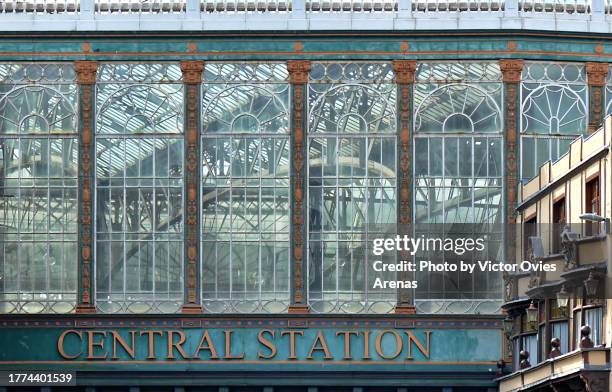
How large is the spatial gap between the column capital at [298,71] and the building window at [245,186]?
0.24m

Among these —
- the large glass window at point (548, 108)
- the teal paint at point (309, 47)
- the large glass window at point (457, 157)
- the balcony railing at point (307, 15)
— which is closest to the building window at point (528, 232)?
the large glass window at point (457, 157)

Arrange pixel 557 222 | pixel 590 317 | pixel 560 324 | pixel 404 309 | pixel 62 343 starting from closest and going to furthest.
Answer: pixel 590 317 < pixel 560 324 < pixel 557 222 < pixel 62 343 < pixel 404 309

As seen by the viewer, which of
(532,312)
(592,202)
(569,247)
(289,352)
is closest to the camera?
(569,247)

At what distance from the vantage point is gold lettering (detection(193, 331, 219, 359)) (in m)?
69.9

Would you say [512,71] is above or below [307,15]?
below

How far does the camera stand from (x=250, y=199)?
7106 cm

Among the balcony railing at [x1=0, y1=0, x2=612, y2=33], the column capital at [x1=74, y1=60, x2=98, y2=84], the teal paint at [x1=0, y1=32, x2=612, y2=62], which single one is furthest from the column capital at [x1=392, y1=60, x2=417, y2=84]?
the column capital at [x1=74, y1=60, x2=98, y2=84]

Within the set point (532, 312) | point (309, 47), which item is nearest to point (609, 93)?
point (532, 312)

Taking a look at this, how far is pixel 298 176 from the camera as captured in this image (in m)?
71.1

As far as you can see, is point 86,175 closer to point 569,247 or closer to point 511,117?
point 511,117

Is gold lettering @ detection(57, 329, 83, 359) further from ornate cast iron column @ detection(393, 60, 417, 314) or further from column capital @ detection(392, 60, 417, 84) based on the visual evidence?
column capital @ detection(392, 60, 417, 84)

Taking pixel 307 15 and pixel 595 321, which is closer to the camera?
pixel 595 321

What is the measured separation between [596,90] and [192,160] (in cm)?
1360

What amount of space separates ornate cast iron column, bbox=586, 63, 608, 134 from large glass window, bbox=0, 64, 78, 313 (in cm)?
1711
